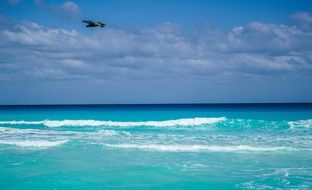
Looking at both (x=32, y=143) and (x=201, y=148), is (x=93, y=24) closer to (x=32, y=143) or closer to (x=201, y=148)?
(x=201, y=148)

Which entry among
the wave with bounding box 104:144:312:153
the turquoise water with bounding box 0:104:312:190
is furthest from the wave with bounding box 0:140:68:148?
the wave with bounding box 104:144:312:153

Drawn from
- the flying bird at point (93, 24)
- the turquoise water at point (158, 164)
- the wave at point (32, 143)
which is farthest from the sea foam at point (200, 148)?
the flying bird at point (93, 24)

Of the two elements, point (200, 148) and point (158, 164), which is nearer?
point (158, 164)

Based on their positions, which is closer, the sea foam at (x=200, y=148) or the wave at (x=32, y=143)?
the sea foam at (x=200, y=148)

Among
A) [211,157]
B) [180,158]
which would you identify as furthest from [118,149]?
[211,157]

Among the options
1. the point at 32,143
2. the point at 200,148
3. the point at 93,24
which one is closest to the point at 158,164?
the point at 200,148

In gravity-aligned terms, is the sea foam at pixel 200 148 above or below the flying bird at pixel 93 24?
below

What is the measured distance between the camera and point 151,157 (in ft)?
44.3

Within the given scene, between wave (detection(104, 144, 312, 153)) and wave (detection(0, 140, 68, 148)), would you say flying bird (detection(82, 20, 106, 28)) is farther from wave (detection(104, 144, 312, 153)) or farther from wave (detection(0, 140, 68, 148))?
wave (detection(0, 140, 68, 148))

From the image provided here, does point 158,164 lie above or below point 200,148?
below

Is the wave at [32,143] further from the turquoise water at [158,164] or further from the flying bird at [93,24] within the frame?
the flying bird at [93,24]

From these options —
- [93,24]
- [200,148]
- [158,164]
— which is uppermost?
[93,24]

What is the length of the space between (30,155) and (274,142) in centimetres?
1170

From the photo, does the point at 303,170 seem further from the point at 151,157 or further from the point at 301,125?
the point at 301,125
